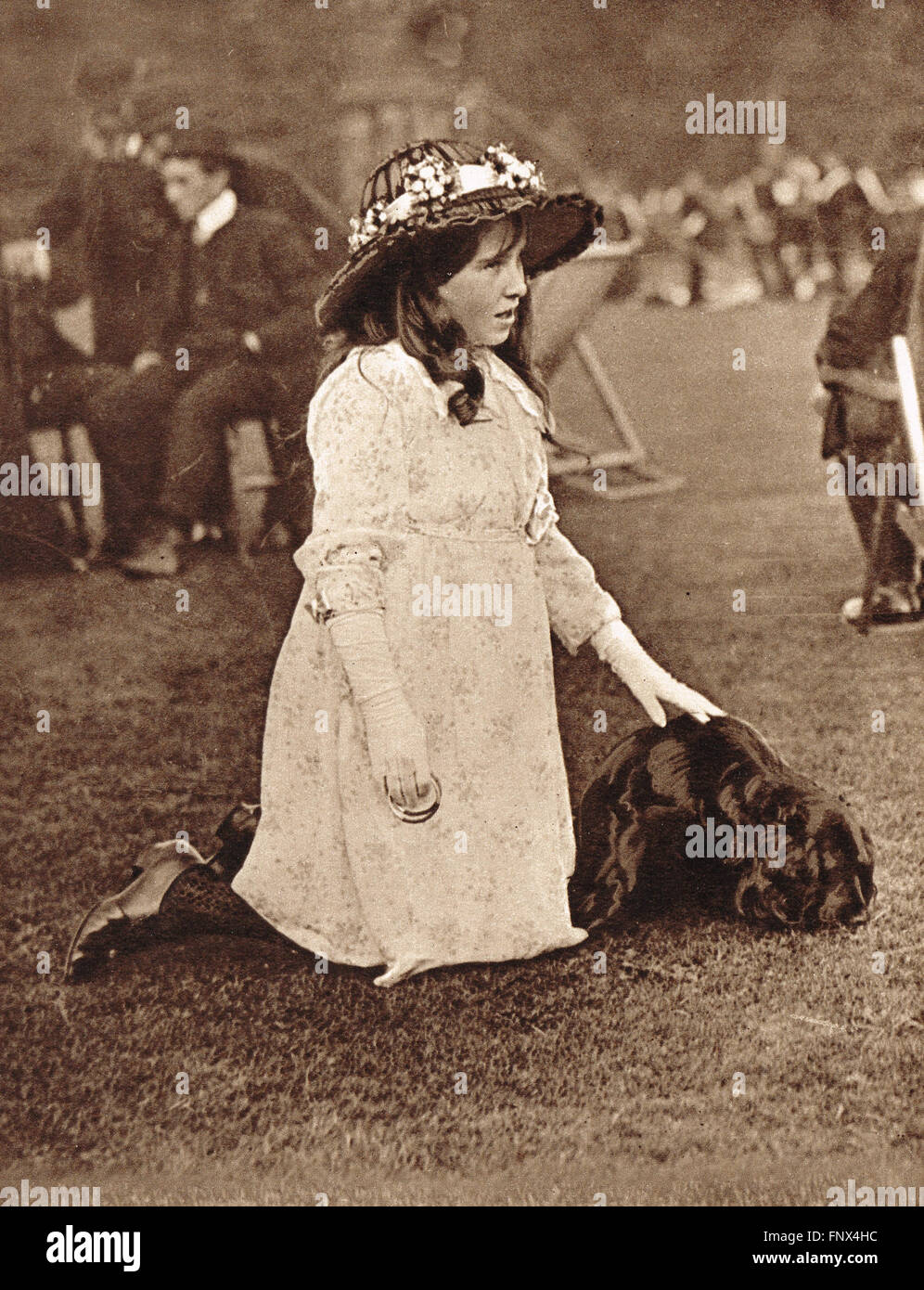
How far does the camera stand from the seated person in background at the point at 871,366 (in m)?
4.24

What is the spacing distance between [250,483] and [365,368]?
1.79 ft

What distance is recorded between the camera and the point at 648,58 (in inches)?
164

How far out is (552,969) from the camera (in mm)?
4078

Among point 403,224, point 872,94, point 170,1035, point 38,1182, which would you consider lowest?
point 38,1182

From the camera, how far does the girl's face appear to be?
3.87m

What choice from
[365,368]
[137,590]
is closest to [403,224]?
[365,368]

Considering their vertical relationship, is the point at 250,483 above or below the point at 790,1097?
above

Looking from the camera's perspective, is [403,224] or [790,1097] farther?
[790,1097]

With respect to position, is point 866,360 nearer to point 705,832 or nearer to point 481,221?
point 481,221

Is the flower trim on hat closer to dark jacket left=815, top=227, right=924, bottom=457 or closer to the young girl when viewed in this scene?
the young girl

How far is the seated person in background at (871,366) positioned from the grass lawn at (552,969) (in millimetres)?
76

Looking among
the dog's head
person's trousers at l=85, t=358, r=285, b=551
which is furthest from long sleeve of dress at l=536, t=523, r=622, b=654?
person's trousers at l=85, t=358, r=285, b=551

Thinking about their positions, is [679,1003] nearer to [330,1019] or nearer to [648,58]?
[330,1019]

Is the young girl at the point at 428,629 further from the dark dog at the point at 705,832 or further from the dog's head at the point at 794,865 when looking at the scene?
the dog's head at the point at 794,865
